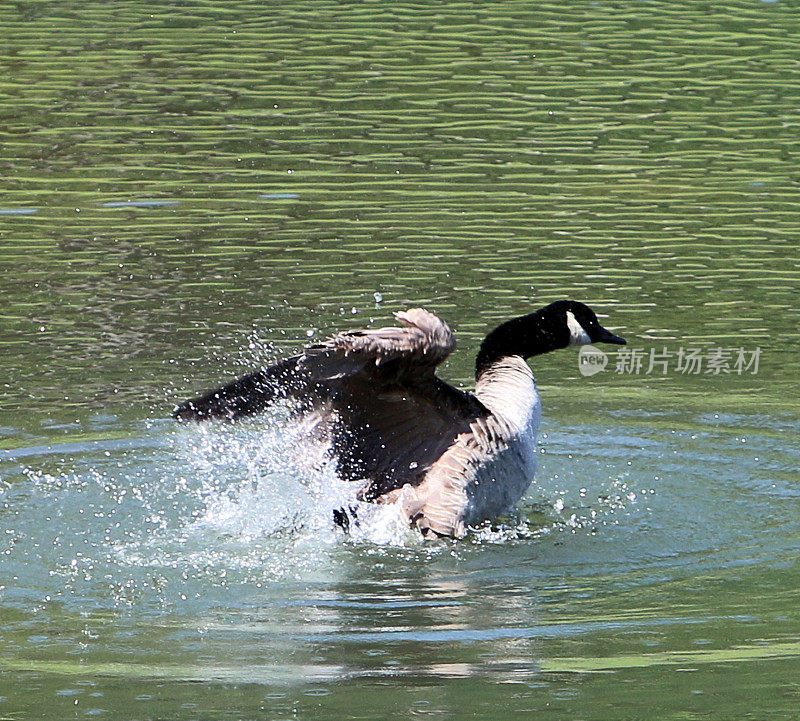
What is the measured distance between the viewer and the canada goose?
841 centimetres

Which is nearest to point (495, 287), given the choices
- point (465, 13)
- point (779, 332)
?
point (779, 332)

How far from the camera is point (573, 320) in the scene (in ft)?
34.2

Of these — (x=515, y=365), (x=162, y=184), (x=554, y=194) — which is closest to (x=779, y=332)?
(x=515, y=365)

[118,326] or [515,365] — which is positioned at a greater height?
[515,365]

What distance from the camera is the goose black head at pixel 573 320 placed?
10.4 m

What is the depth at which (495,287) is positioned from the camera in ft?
44.1

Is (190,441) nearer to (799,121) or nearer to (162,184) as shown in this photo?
(162,184)

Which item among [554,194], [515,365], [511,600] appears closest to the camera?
[511,600]

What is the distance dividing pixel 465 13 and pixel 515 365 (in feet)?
56.9

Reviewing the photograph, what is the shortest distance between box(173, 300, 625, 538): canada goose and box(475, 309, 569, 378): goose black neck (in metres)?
0.43

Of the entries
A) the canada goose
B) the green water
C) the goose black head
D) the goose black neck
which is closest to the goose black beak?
the goose black head

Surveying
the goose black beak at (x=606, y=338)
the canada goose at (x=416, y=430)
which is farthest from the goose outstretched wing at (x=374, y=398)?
the goose black beak at (x=606, y=338)

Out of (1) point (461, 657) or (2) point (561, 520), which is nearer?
(1) point (461, 657)

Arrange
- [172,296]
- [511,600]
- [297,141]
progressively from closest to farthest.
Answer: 1. [511,600]
2. [172,296]
3. [297,141]
